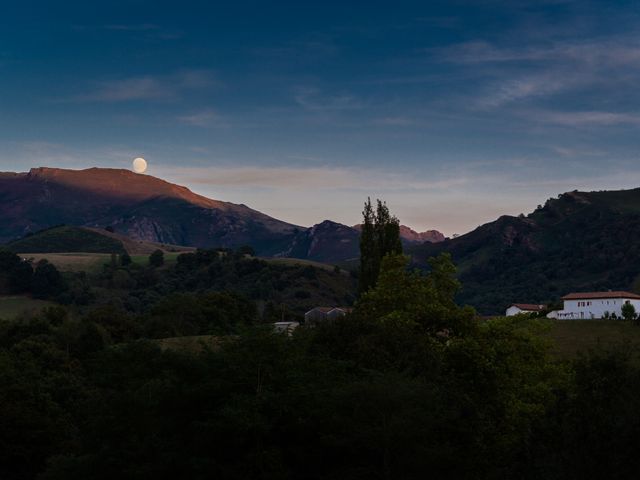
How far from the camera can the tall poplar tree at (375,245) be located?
8325 centimetres

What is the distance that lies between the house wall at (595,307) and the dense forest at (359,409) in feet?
273

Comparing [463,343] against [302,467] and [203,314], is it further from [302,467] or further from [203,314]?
[203,314]

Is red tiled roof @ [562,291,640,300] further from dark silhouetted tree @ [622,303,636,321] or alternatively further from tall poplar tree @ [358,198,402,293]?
tall poplar tree @ [358,198,402,293]

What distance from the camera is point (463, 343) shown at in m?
59.1

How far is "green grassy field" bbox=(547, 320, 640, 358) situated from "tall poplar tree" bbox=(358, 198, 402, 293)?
74.5 feet

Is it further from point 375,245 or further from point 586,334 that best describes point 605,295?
point 375,245

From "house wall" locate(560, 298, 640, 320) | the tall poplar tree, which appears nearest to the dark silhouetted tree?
"house wall" locate(560, 298, 640, 320)

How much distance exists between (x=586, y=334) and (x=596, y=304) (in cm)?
3801

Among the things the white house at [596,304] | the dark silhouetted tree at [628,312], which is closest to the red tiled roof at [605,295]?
the white house at [596,304]

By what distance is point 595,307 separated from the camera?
477 ft

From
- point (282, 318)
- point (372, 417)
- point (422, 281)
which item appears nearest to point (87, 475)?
point (372, 417)

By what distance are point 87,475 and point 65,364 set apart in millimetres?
48006

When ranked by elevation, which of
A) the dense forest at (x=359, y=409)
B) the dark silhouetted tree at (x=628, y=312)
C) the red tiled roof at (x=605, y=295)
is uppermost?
the red tiled roof at (x=605, y=295)

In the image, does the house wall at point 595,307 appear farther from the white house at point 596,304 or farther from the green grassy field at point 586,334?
the green grassy field at point 586,334
